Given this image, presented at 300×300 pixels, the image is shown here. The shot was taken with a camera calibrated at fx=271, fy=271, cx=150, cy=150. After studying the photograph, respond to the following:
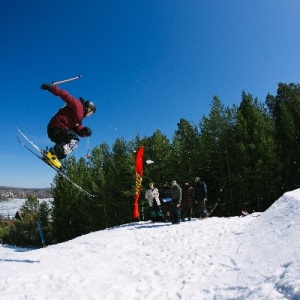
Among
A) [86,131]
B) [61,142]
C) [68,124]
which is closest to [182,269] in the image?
[86,131]

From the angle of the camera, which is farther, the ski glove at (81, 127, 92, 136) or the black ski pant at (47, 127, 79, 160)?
the ski glove at (81, 127, 92, 136)

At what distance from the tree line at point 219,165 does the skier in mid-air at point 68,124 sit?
20150 mm

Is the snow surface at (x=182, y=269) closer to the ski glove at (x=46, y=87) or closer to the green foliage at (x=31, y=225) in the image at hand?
the ski glove at (x=46, y=87)

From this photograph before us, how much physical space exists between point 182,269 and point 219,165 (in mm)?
21759

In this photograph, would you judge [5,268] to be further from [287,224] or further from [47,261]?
[287,224]

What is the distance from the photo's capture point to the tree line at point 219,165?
25234mm

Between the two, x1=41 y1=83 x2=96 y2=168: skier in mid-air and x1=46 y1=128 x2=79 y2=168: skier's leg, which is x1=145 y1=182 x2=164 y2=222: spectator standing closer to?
x1=46 y1=128 x2=79 y2=168: skier's leg

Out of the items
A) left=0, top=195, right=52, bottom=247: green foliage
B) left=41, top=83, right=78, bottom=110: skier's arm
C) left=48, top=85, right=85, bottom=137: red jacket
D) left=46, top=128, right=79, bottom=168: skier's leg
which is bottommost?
left=0, top=195, right=52, bottom=247: green foliage

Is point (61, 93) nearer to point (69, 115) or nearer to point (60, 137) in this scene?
point (69, 115)

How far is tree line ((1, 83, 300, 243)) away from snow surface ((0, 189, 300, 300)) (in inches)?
659

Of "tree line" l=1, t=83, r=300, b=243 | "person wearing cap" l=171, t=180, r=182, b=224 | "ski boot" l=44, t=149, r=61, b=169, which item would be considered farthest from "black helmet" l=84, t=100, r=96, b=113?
"tree line" l=1, t=83, r=300, b=243

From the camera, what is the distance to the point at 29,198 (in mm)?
41906

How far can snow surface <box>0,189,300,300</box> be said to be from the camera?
4.77 metres

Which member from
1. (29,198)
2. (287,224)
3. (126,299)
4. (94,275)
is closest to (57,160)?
(94,275)
